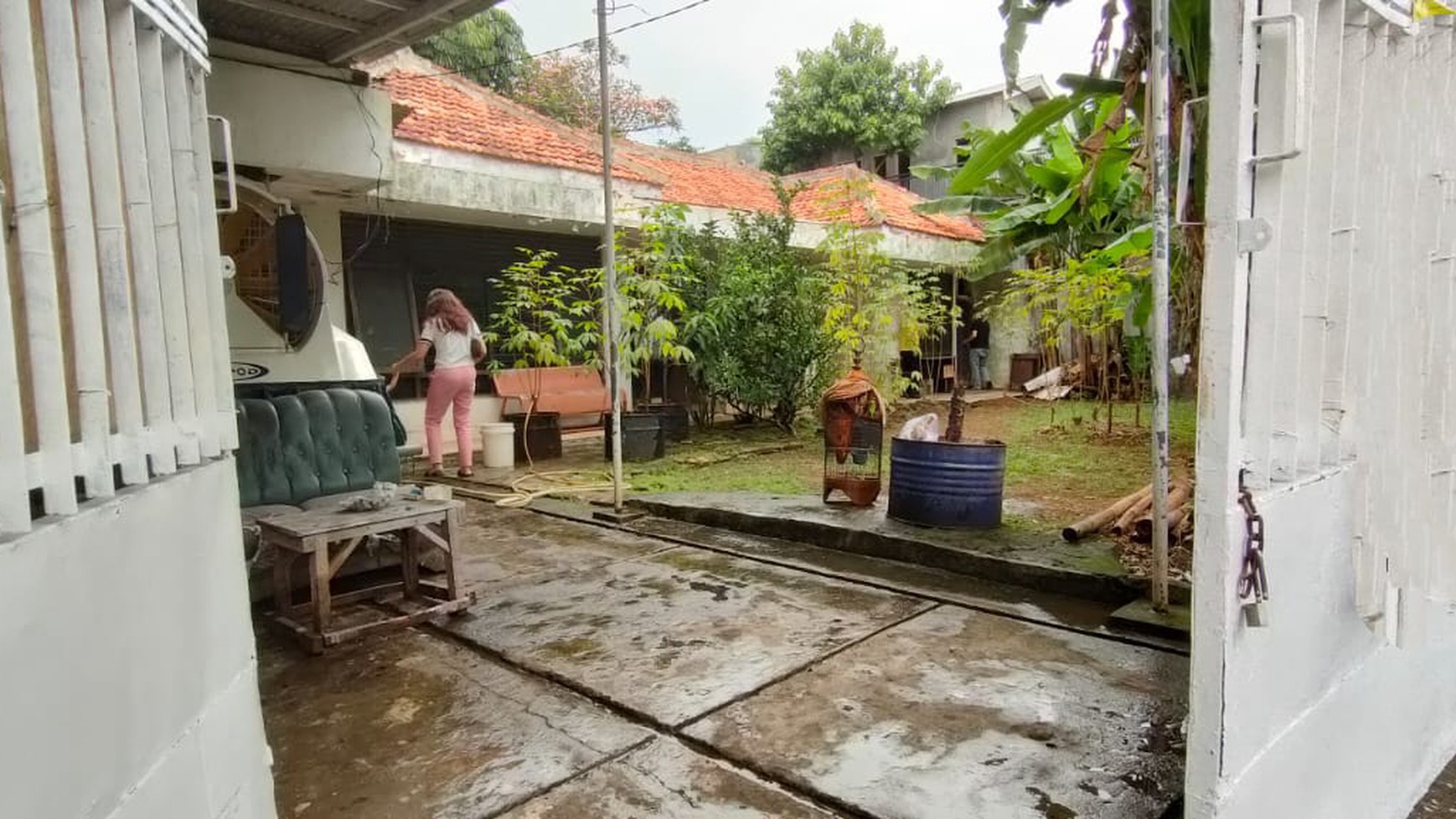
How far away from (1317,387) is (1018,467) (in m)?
5.88

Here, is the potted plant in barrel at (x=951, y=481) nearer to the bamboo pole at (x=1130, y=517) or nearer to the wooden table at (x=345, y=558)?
the bamboo pole at (x=1130, y=517)

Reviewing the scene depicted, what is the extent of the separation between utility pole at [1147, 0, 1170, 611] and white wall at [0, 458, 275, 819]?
3.26 m

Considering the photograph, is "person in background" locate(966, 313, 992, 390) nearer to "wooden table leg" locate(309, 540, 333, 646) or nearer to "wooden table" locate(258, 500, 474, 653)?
"wooden table" locate(258, 500, 474, 653)

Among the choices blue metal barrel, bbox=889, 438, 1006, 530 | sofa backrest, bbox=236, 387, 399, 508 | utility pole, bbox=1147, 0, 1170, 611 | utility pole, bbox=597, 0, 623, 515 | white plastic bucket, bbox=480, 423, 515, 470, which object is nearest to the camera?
utility pole, bbox=1147, 0, 1170, 611

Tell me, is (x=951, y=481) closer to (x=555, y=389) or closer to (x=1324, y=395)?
(x=1324, y=395)

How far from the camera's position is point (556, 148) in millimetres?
10141

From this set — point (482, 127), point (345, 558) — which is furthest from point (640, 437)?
point (345, 558)

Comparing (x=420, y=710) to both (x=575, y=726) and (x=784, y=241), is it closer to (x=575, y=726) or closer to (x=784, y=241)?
(x=575, y=726)

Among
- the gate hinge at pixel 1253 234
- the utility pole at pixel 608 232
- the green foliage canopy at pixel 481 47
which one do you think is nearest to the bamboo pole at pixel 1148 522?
the gate hinge at pixel 1253 234

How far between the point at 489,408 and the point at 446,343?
234cm

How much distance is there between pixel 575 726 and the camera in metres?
2.96

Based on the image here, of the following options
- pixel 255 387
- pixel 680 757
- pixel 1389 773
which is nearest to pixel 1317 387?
pixel 1389 773

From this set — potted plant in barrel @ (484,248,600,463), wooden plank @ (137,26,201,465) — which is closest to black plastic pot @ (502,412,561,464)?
potted plant in barrel @ (484,248,600,463)

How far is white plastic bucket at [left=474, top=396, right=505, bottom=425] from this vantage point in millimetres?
9626
